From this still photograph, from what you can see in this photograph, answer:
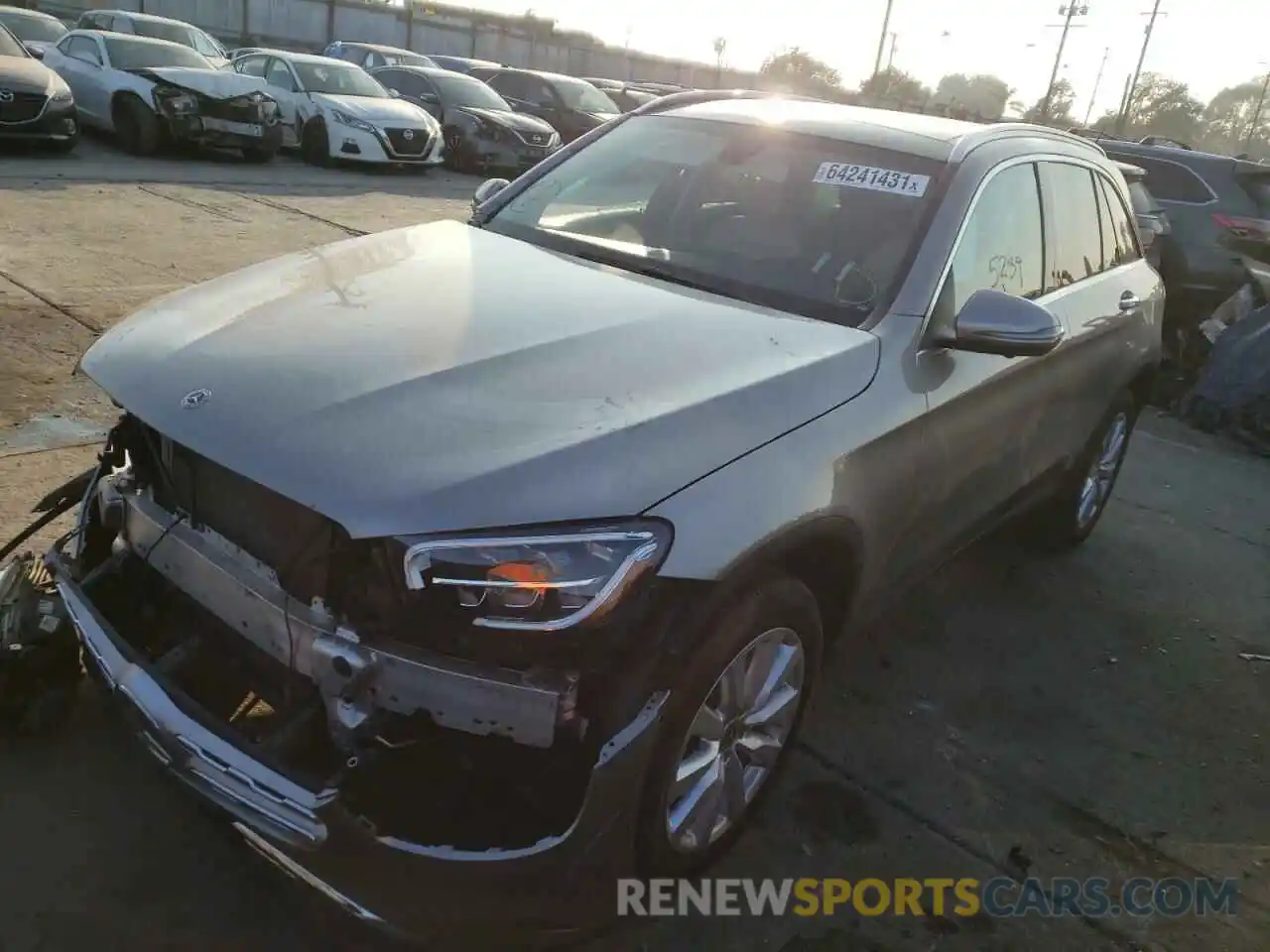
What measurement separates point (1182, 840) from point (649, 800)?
6.54ft

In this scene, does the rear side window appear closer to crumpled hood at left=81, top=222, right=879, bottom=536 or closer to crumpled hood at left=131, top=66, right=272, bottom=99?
crumpled hood at left=81, top=222, right=879, bottom=536

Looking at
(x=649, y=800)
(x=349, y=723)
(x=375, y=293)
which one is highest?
(x=375, y=293)

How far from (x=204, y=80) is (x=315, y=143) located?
173cm

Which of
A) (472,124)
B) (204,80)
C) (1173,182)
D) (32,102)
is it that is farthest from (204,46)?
(1173,182)

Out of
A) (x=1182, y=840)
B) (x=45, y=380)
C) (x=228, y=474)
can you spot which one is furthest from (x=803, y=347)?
(x=45, y=380)

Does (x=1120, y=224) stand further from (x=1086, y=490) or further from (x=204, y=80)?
(x=204, y=80)

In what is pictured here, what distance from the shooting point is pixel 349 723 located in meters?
2.03

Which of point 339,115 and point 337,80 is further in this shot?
point 337,80

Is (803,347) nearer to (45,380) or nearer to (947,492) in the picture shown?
(947,492)

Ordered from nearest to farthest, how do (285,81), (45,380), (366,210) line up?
(45,380) → (366,210) → (285,81)

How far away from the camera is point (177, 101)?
12.8 meters

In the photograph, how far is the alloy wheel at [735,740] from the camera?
2.36m

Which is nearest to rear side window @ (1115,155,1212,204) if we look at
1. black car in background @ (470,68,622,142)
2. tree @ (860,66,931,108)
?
black car in background @ (470,68,622,142)

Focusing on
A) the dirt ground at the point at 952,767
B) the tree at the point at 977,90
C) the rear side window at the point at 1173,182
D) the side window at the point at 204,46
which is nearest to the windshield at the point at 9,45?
the side window at the point at 204,46
